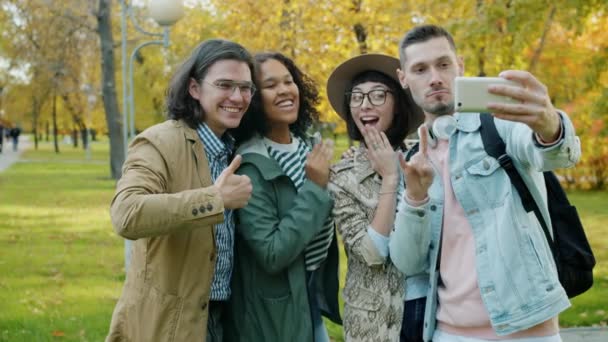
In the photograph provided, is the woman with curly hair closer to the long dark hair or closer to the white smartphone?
the long dark hair

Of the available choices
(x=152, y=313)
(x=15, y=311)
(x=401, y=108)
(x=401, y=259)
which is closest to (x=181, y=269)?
(x=152, y=313)

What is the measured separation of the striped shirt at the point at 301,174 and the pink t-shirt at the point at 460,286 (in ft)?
2.16

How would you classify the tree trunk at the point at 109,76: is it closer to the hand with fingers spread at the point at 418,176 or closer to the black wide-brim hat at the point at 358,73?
the black wide-brim hat at the point at 358,73

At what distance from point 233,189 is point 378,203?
62 centimetres

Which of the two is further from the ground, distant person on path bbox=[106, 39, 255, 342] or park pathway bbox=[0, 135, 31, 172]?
distant person on path bbox=[106, 39, 255, 342]

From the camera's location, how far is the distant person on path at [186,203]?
2793 millimetres

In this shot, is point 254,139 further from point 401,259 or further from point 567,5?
point 567,5

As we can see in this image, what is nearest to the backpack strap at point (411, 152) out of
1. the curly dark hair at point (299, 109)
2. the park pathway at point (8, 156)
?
the curly dark hair at point (299, 109)

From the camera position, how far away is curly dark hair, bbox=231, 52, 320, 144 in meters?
3.49

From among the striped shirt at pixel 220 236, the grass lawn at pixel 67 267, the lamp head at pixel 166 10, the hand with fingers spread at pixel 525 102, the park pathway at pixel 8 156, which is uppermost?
the lamp head at pixel 166 10

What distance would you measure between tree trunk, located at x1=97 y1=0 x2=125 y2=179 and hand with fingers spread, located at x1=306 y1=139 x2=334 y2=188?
21735 mm

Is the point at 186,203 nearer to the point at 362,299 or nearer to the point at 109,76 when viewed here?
the point at 362,299

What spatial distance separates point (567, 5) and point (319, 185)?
18.7 feet

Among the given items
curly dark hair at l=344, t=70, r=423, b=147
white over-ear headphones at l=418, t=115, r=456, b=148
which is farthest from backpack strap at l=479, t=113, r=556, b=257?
curly dark hair at l=344, t=70, r=423, b=147
